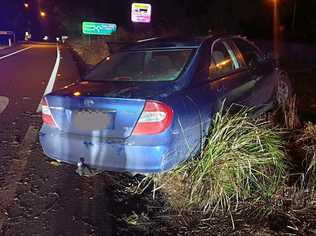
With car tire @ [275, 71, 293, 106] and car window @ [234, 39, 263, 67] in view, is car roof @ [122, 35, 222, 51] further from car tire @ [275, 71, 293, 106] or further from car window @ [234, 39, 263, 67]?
car tire @ [275, 71, 293, 106]

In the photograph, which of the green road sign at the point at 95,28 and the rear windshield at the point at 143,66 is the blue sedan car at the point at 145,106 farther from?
the green road sign at the point at 95,28

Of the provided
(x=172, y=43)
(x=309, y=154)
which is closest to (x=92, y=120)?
(x=172, y=43)

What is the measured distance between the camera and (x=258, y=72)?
642cm

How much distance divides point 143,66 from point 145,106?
1.30 metres

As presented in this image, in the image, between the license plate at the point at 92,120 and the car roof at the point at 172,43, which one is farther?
the car roof at the point at 172,43

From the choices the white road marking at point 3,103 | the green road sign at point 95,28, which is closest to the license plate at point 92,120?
the white road marking at point 3,103

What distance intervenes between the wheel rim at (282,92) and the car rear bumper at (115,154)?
328cm

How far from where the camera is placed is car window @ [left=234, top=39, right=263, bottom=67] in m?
6.37

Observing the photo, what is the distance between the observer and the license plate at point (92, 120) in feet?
14.4

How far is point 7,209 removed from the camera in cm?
436

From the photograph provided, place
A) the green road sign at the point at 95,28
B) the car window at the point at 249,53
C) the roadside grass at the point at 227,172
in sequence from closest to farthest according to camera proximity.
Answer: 1. the roadside grass at the point at 227,172
2. the car window at the point at 249,53
3. the green road sign at the point at 95,28

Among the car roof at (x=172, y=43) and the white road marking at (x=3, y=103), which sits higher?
the car roof at (x=172, y=43)

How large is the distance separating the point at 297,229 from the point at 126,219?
1466 millimetres

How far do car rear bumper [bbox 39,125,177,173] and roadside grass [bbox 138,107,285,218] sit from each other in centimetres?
29
